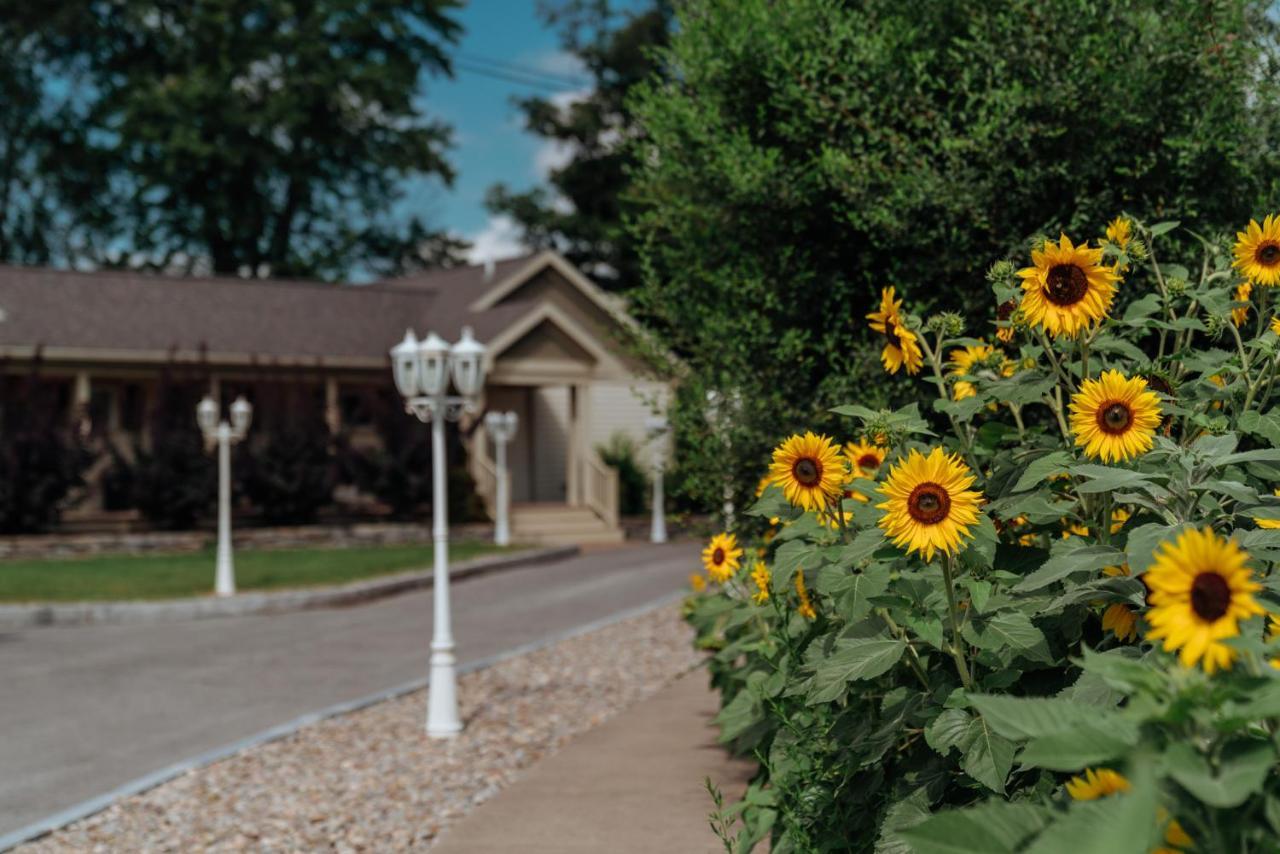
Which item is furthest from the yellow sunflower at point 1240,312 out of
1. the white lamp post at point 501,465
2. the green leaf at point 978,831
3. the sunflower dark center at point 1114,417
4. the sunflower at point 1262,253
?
the white lamp post at point 501,465

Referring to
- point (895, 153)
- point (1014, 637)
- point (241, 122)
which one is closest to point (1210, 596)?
point (1014, 637)

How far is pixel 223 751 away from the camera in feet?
25.1

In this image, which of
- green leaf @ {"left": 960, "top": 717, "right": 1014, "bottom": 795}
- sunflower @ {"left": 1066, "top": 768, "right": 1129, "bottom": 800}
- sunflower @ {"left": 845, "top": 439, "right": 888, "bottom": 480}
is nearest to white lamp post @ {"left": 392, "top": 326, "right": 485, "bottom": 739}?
sunflower @ {"left": 845, "top": 439, "right": 888, "bottom": 480}

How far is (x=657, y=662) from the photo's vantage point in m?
10.8

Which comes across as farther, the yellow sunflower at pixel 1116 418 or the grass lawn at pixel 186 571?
the grass lawn at pixel 186 571

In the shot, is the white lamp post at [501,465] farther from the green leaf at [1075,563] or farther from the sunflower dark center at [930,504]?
the green leaf at [1075,563]

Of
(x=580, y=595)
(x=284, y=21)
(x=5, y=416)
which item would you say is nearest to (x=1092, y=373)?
(x=580, y=595)

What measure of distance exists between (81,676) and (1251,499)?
10.6 m

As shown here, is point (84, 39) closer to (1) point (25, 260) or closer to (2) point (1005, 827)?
(1) point (25, 260)

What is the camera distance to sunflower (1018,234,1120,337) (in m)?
3.02

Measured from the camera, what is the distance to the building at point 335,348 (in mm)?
25172

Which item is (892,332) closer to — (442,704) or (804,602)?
(804,602)

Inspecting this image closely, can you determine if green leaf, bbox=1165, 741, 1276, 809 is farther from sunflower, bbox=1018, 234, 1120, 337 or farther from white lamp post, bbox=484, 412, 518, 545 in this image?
white lamp post, bbox=484, 412, 518, 545

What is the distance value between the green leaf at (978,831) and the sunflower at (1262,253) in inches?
77.6
